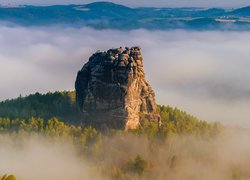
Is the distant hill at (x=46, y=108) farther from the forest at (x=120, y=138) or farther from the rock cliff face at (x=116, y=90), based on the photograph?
the rock cliff face at (x=116, y=90)

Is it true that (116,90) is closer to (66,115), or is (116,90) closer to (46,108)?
(66,115)

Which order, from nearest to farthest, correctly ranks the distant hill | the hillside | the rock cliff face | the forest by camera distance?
the forest → the rock cliff face → the hillside → the distant hill

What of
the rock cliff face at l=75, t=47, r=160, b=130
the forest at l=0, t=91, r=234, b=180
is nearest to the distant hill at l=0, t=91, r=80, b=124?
the forest at l=0, t=91, r=234, b=180

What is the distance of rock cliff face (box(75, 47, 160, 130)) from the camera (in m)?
157

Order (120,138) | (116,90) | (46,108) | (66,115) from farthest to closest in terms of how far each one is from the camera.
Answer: (46,108), (66,115), (116,90), (120,138)

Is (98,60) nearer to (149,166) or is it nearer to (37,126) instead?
(37,126)

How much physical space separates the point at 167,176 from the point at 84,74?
146 feet

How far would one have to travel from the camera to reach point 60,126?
523 ft

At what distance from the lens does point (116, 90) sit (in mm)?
156625

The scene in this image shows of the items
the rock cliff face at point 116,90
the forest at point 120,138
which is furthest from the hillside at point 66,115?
the rock cliff face at point 116,90

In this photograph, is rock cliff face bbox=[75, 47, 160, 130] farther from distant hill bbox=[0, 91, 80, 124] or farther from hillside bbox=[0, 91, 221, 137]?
distant hill bbox=[0, 91, 80, 124]

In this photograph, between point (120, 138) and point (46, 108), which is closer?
point (120, 138)

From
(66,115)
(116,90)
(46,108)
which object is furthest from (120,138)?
(46,108)

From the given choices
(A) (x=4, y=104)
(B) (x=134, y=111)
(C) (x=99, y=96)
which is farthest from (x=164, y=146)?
(A) (x=4, y=104)
